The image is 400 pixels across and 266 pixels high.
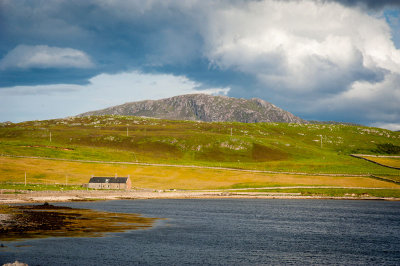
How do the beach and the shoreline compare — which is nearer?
the beach

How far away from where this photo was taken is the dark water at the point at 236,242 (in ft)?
132

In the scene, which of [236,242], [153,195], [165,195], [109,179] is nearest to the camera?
[236,242]

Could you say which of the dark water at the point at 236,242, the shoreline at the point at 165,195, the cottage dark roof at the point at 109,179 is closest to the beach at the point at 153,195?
the shoreline at the point at 165,195

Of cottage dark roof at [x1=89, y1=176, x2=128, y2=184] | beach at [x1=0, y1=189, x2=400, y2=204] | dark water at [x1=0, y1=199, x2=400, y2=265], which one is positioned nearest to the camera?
dark water at [x1=0, y1=199, x2=400, y2=265]

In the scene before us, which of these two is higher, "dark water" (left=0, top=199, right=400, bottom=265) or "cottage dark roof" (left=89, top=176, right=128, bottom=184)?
"cottage dark roof" (left=89, top=176, right=128, bottom=184)

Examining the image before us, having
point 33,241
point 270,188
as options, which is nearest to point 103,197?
point 270,188

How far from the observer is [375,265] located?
39781 mm

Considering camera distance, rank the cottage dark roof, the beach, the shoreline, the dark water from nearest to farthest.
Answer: the dark water, the beach, the shoreline, the cottage dark roof

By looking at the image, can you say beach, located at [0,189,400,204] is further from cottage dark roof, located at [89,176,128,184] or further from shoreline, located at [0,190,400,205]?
cottage dark roof, located at [89,176,128,184]

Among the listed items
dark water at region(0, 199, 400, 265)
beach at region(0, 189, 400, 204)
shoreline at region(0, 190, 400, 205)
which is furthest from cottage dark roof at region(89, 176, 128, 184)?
dark water at region(0, 199, 400, 265)

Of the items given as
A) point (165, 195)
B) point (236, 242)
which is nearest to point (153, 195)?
point (165, 195)

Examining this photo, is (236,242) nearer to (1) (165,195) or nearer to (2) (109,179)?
(1) (165,195)

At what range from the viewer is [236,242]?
51219mm

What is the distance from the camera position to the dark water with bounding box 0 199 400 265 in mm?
40125
